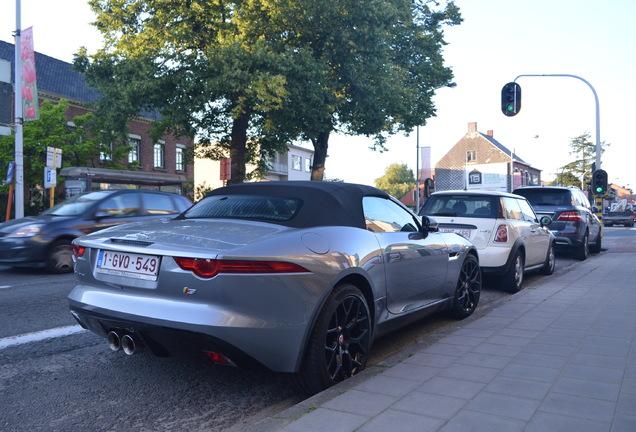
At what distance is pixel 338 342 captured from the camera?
12.2 feet

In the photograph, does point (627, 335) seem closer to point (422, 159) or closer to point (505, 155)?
point (422, 159)

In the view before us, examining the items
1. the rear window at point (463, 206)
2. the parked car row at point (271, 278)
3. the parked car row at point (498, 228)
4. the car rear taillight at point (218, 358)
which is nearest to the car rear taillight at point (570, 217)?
the parked car row at point (498, 228)

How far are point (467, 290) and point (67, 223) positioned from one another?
7.29 metres

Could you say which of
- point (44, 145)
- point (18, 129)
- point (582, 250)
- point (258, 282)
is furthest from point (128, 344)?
point (44, 145)

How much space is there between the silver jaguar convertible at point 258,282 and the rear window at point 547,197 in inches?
376

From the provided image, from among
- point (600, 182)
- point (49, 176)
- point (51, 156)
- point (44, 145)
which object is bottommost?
point (600, 182)

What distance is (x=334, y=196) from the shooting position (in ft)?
14.0

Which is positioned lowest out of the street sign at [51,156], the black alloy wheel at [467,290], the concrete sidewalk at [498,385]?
the concrete sidewalk at [498,385]

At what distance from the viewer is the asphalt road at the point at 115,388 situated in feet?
10.7

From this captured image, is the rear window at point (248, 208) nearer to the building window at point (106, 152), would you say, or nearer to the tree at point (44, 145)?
the building window at point (106, 152)

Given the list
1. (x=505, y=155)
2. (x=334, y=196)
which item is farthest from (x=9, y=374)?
(x=505, y=155)

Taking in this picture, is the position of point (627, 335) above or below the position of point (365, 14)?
below

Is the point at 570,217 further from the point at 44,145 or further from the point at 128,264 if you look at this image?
the point at 44,145

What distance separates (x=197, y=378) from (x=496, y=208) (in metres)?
5.72
